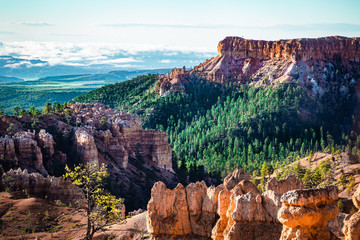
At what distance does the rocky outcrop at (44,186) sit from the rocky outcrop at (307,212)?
43309 mm

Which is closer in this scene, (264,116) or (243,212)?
(243,212)

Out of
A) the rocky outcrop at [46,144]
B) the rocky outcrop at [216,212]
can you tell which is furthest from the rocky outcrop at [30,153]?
the rocky outcrop at [216,212]

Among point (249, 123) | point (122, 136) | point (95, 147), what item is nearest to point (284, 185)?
point (95, 147)

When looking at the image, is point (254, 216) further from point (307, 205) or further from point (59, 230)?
point (59, 230)

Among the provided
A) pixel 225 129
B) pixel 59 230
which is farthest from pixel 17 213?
pixel 225 129

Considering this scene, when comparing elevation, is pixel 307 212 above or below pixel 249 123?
above

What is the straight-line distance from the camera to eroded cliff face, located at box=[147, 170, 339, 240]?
78.4 feet

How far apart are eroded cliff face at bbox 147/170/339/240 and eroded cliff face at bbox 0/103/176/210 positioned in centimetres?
3617

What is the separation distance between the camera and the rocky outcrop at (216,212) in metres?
30.6

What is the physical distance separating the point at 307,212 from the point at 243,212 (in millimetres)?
7656

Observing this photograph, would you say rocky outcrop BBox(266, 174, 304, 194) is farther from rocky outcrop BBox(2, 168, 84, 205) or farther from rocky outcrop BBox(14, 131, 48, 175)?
rocky outcrop BBox(14, 131, 48, 175)

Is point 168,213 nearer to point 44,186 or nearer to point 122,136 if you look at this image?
point 44,186

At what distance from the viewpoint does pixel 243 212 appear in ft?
102

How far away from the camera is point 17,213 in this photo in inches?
2082
